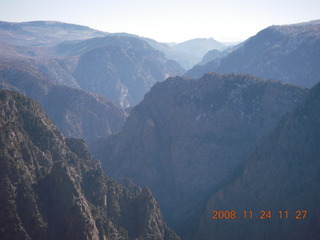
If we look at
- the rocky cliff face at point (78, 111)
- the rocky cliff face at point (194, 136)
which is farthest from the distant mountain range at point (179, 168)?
the rocky cliff face at point (78, 111)

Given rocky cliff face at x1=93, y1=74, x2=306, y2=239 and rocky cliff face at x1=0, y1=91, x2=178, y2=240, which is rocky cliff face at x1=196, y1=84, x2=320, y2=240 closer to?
rocky cliff face at x1=93, y1=74, x2=306, y2=239

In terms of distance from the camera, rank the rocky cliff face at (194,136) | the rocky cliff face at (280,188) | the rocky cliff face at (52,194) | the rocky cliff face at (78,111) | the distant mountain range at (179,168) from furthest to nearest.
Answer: the rocky cliff face at (78,111), the rocky cliff face at (194,136), the rocky cliff face at (280,188), the distant mountain range at (179,168), the rocky cliff face at (52,194)

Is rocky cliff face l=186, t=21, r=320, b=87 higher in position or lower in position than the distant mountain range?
higher

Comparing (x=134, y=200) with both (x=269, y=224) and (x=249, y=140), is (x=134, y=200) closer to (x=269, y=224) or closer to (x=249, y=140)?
(x=269, y=224)
